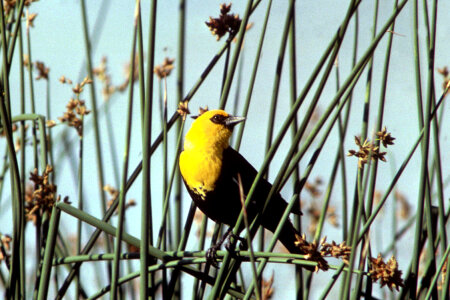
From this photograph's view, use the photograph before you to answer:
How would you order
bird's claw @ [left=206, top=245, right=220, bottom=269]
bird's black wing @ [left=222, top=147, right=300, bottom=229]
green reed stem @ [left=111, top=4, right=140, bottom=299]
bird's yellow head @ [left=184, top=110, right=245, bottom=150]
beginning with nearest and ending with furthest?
green reed stem @ [left=111, top=4, right=140, bottom=299]
bird's claw @ [left=206, top=245, right=220, bottom=269]
bird's black wing @ [left=222, top=147, right=300, bottom=229]
bird's yellow head @ [left=184, top=110, right=245, bottom=150]

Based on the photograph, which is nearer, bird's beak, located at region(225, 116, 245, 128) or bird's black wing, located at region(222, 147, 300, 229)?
bird's black wing, located at region(222, 147, 300, 229)

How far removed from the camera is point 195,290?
148 centimetres

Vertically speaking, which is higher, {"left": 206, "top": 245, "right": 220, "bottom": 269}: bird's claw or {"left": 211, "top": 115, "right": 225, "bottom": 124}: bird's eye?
{"left": 211, "top": 115, "right": 225, "bottom": 124}: bird's eye

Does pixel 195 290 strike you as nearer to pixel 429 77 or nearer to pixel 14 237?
pixel 14 237

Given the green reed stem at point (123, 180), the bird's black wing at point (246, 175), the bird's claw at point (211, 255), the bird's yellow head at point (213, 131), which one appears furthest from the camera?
the bird's yellow head at point (213, 131)

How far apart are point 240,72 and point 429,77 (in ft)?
2.55

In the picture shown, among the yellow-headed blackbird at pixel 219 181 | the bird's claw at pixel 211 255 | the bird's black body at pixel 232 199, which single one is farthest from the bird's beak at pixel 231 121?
the bird's claw at pixel 211 255

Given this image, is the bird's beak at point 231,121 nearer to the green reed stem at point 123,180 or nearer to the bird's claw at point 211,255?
the bird's claw at point 211,255

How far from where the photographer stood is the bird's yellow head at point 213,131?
78.2 inches

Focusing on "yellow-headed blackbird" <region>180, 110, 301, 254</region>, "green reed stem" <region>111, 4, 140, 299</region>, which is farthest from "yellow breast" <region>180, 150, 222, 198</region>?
"green reed stem" <region>111, 4, 140, 299</region>

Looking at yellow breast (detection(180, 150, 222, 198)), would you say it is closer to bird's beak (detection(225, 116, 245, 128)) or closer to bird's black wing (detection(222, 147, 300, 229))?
bird's black wing (detection(222, 147, 300, 229))

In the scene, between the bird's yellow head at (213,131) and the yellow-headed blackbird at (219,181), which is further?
the bird's yellow head at (213,131)

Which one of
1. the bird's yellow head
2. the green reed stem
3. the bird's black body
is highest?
the bird's yellow head

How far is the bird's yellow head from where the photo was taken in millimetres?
1985
